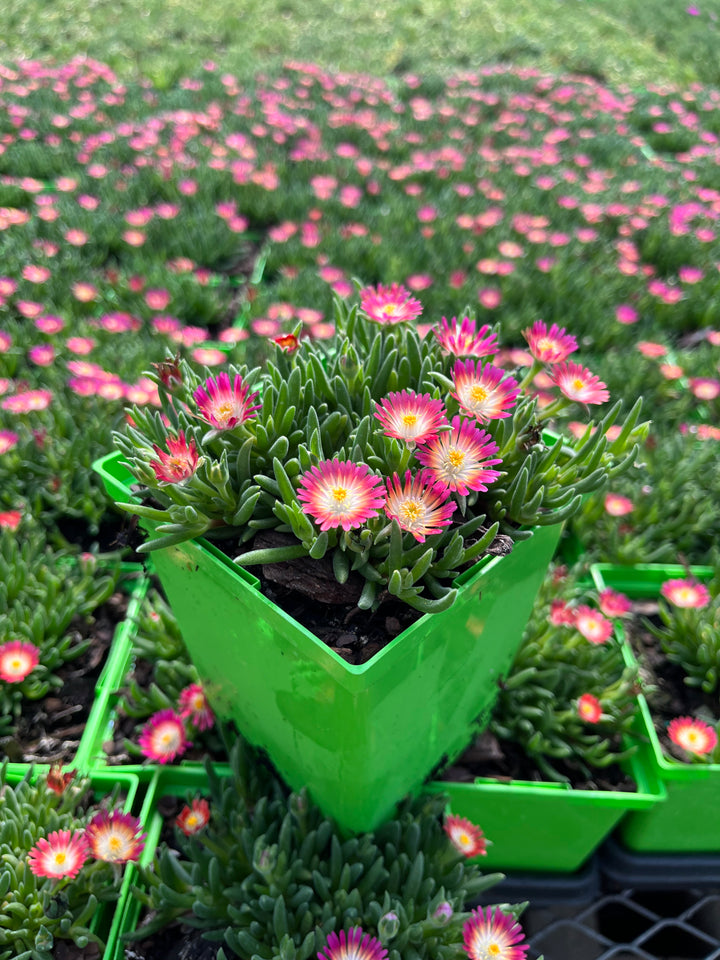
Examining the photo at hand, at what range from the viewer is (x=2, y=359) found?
6.38ft

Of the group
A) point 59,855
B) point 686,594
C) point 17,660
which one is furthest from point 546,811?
point 17,660

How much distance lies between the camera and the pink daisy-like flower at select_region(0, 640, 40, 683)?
1225 millimetres

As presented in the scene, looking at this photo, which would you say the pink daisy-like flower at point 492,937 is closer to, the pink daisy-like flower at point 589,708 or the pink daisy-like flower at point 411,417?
the pink daisy-like flower at point 589,708

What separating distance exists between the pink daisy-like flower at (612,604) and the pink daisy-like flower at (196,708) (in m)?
0.84

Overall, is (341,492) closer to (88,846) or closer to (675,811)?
(88,846)

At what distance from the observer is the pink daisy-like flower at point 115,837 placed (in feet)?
3.33

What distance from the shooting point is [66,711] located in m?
1.32

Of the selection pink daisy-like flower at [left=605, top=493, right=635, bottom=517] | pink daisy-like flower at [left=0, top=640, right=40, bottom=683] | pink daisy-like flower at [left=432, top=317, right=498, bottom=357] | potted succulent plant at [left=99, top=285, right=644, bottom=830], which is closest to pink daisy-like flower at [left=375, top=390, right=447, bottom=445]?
potted succulent plant at [left=99, top=285, right=644, bottom=830]

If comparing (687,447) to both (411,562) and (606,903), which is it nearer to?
(606,903)

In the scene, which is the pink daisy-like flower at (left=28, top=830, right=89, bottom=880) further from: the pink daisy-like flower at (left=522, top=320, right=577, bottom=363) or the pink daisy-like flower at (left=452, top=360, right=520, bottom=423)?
the pink daisy-like flower at (left=522, top=320, right=577, bottom=363)

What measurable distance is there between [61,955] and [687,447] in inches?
70.9

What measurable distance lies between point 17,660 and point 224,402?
2.40 ft

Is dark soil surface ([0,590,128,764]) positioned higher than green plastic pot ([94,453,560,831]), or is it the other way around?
green plastic pot ([94,453,560,831])

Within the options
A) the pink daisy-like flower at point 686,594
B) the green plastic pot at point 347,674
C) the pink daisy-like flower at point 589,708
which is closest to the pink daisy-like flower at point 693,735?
the pink daisy-like flower at point 589,708
